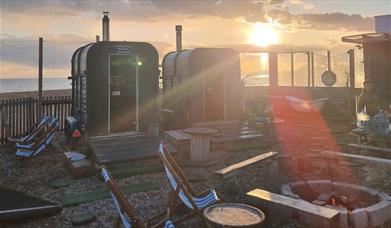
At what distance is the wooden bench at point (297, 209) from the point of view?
14.7ft

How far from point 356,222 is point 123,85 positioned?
782 cm

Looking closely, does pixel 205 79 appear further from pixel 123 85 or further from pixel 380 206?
pixel 380 206

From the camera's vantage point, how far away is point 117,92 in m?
10.2

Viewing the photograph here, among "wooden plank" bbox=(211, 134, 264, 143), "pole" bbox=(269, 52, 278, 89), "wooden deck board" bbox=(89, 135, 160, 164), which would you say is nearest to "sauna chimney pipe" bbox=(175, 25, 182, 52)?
"wooden plank" bbox=(211, 134, 264, 143)

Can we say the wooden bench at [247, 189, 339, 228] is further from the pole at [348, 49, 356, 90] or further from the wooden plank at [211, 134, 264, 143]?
the pole at [348, 49, 356, 90]

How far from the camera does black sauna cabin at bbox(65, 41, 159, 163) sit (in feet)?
32.2

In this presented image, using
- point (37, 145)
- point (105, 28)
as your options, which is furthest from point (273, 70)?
point (37, 145)

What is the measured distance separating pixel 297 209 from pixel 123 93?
7086 millimetres

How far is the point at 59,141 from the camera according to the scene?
39.7 ft

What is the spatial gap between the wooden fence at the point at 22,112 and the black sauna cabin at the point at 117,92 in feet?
8.40

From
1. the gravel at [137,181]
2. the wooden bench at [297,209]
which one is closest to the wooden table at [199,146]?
the gravel at [137,181]

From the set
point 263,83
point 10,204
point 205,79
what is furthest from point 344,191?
point 263,83

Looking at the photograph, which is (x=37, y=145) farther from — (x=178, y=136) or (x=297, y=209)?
(x=297, y=209)

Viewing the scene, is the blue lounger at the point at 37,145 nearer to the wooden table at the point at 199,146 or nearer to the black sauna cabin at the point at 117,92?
the black sauna cabin at the point at 117,92
